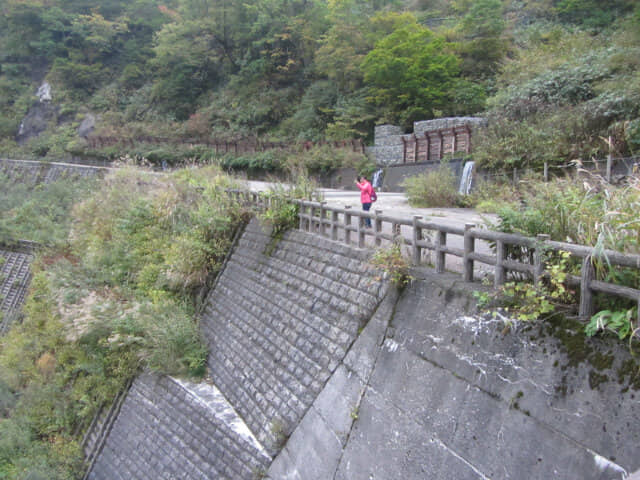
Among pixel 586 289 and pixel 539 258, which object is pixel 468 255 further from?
pixel 586 289

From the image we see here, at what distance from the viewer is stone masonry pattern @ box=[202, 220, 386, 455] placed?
267 inches

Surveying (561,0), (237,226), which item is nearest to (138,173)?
(237,226)

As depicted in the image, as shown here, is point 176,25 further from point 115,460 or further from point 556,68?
point 115,460

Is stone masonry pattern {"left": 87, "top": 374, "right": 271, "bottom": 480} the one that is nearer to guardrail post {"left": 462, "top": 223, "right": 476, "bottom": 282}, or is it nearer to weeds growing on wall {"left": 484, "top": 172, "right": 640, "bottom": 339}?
guardrail post {"left": 462, "top": 223, "right": 476, "bottom": 282}

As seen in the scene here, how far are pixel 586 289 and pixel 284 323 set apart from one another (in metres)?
5.54

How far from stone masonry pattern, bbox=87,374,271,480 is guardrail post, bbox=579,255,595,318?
5.26 m

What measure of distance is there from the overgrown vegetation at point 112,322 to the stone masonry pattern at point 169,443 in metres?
0.65

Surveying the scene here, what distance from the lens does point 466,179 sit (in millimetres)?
15742

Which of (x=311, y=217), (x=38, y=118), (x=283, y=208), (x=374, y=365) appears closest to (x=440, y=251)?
(x=374, y=365)

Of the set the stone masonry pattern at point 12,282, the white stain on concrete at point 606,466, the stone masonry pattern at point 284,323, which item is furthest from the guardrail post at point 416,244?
the stone masonry pattern at point 12,282

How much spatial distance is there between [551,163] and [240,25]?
34.4 meters

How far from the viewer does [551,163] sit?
1282cm

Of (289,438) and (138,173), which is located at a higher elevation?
(138,173)

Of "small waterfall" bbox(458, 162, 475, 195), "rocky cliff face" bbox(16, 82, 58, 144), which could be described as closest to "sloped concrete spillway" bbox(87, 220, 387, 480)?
"small waterfall" bbox(458, 162, 475, 195)
